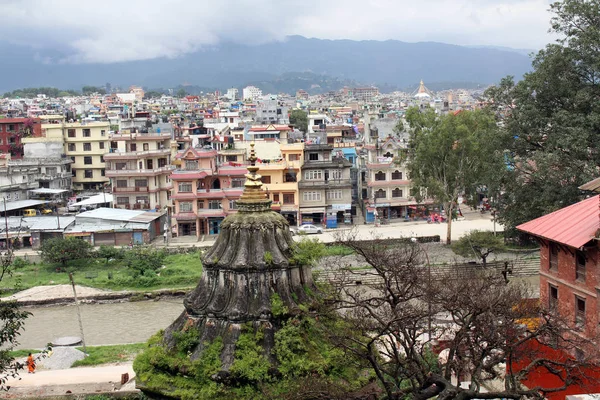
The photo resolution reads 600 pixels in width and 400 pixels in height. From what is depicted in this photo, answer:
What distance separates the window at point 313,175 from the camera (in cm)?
5359

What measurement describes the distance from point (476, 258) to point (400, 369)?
2824 centimetres

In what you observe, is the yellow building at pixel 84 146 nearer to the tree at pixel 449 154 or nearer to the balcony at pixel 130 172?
the balcony at pixel 130 172

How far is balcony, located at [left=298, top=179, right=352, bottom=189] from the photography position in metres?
52.9

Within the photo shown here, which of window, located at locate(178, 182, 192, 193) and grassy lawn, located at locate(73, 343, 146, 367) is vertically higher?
window, located at locate(178, 182, 192, 193)

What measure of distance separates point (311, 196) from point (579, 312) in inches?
1269

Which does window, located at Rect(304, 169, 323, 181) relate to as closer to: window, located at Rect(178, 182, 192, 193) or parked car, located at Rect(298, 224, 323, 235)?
parked car, located at Rect(298, 224, 323, 235)

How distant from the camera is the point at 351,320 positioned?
16.0m

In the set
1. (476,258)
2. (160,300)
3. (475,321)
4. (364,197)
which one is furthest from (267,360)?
(364,197)

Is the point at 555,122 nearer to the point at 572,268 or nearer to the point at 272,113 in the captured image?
the point at 572,268

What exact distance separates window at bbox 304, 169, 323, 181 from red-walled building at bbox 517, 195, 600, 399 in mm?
29788

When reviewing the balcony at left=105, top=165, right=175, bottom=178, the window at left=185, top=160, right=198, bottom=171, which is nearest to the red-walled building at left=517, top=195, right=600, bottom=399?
the window at left=185, top=160, right=198, bottom=171

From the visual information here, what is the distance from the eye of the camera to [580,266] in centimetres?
2183

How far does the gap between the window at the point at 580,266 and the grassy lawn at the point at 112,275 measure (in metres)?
22.1

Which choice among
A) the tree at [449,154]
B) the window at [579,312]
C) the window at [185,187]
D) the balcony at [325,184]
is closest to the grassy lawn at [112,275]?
the window at [185,187]
